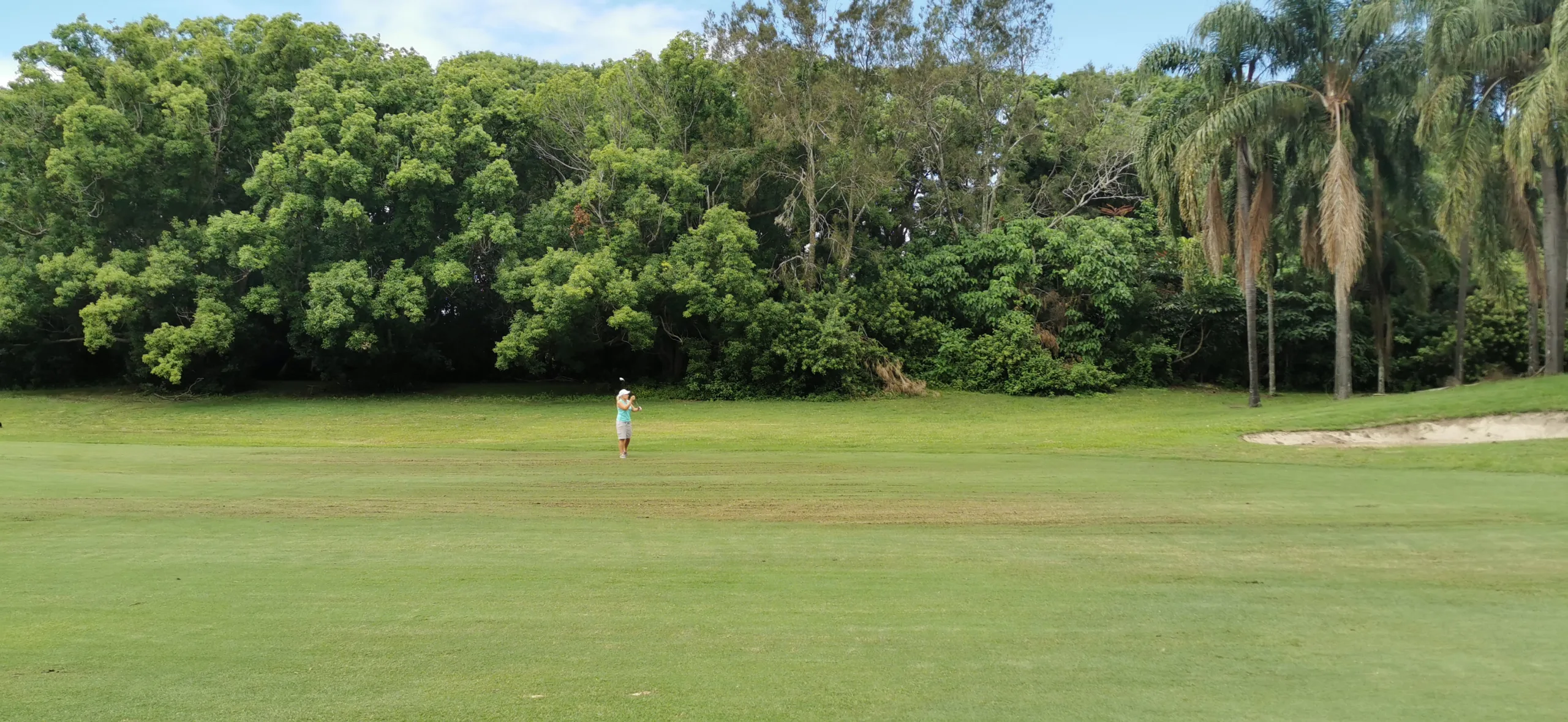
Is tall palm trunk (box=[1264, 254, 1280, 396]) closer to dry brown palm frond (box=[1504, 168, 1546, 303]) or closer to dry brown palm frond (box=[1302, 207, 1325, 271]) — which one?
dry brown palm frond (box=[1302, 207, 1325, 271])

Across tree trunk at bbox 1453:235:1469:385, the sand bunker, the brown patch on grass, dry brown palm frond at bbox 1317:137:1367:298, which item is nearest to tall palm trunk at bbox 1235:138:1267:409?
dry brown palm frond at bbox 1317:137:1367:298

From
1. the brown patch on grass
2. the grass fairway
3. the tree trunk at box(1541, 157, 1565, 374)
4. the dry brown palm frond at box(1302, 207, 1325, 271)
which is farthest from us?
the dry brown palm frond at box(1302, 207, 1325, 271)

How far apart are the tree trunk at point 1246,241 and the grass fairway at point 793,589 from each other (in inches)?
561

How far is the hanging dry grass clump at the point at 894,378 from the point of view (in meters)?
40.8

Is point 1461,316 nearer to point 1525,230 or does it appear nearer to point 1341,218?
point 1525,230

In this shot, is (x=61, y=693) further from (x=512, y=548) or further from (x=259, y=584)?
(x=512, y=548)

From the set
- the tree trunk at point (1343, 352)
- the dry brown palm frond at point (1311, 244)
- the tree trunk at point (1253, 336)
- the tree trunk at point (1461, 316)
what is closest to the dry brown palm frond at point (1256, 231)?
the tree trunk at point (1253, 336)

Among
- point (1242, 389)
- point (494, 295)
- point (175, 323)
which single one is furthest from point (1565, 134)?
point (175, 323)

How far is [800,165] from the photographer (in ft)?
137

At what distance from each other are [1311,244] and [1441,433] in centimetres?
1413

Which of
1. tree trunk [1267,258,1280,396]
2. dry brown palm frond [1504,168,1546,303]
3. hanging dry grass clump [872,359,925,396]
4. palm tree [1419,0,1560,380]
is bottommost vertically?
hanging dry grass clump [872,359,925,396]

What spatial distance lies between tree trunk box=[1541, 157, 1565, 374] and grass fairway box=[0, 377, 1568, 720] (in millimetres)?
9607

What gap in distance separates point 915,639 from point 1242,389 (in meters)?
40.6

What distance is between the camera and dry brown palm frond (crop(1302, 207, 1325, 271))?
34625 mm
